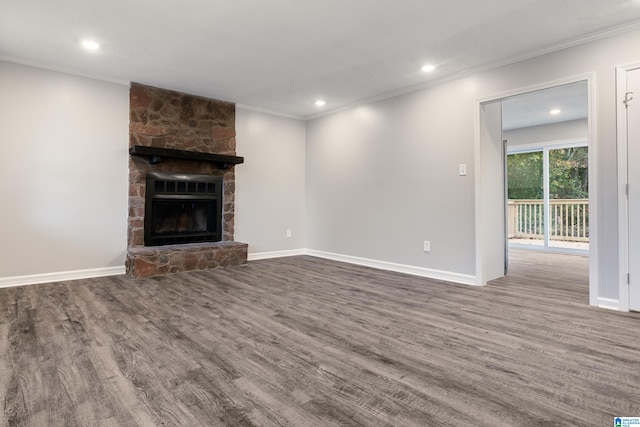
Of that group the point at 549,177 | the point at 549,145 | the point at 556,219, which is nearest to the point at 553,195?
the point at 549,177

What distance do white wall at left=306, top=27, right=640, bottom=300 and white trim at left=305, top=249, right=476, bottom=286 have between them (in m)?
0.06

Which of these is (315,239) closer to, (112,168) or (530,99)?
(112,168)

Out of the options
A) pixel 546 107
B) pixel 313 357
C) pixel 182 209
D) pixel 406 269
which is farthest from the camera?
pixel 546 107

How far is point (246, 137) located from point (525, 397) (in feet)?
15.7

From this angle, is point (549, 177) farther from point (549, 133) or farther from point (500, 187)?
point (500, 187)

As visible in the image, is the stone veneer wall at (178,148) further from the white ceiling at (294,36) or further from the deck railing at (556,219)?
the deck railing at (556,219)

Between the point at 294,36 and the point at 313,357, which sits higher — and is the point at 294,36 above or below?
above

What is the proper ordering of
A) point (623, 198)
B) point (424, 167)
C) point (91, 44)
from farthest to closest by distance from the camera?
1. point (424, 167)
2. point (91, 44)
3. point (623, 198)

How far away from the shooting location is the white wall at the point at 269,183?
5.36 metres

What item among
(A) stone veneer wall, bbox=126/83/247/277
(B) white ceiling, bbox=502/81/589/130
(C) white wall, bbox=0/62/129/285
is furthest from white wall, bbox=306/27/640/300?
(C) white wall, bbox=0/62/129/285

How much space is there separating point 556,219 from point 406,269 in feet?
14.3

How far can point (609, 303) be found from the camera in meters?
2.88

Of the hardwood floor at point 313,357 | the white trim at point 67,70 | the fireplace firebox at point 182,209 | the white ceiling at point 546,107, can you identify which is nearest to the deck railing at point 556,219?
the white ceiling at point 546,107

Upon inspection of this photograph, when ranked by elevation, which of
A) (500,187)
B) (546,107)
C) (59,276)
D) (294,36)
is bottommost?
(59,276)
